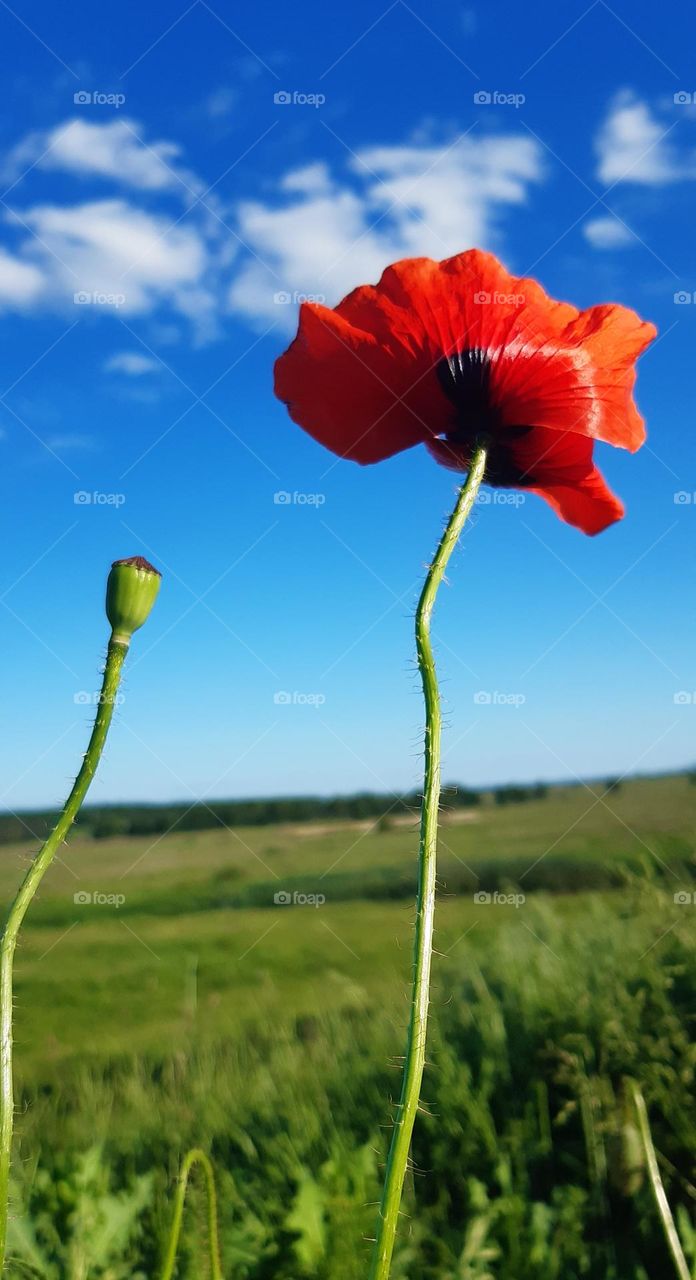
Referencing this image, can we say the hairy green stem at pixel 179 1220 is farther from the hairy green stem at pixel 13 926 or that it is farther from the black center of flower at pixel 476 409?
the black center of flower at pixel 476 409

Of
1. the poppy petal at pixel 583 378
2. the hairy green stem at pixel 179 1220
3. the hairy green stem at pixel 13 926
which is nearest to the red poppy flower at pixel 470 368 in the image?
the poppy petal at pixel 583 378

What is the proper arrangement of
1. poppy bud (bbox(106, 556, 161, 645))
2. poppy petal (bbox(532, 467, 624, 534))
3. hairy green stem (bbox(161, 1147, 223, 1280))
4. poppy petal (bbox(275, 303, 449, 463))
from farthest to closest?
poppy petal (bbox(532, 467, 624, 534))
poppy petal (bbox(275, 303, 449, 463))
hairy green stem (bbox(161, 1147, 223, 1280))
poppy bud (bbox(106, 556, 161, 645))

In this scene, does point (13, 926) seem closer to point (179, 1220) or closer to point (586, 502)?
point (179, 1220)

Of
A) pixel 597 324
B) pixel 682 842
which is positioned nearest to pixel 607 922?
pixel 682 842

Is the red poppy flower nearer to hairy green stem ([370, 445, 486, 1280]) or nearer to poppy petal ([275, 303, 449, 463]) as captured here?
poppy petal ([275, 303, 449, 463])

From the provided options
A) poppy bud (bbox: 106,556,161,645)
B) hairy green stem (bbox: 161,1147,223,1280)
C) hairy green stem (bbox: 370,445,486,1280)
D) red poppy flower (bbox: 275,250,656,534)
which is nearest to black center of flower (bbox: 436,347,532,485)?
red poppy flower (bbox: 275,250,656,534)
